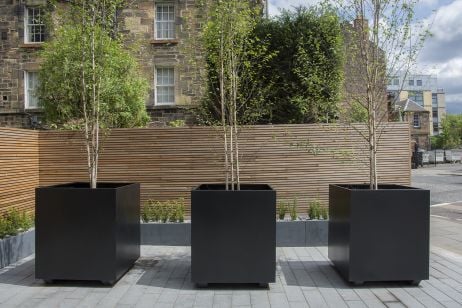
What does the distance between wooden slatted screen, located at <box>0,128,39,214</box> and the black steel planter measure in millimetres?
5283

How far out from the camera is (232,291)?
16.8ft

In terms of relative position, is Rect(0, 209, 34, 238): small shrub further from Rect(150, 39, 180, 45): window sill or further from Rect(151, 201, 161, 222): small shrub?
→ Rect(150, 39, 180, 45): window sill

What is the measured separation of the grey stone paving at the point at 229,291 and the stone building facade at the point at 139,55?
1367cm

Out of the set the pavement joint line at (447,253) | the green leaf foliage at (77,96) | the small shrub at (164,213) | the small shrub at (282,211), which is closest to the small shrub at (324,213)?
the small shrub at (282,211)

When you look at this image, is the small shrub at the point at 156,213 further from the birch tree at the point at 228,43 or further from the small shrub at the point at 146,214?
the birch tree at the point at 228,43

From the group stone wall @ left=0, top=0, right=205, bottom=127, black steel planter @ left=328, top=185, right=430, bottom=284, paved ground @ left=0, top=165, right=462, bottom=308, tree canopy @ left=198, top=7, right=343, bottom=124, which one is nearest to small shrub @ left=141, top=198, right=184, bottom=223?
paved ground @ left=0, top=165, right=462, bottom=308

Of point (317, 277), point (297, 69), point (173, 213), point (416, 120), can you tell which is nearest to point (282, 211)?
point (173, 213)

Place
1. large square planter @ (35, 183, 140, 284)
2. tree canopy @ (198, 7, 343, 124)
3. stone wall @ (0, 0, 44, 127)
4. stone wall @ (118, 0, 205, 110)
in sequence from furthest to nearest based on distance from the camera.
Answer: stone wall @ (0, 0, 44, 127) < stone wall @ (118, 0, 205, 110) < tree canopy @ (198, 7, 343, 124) < large square planter @ (35, 183, 140, 284)

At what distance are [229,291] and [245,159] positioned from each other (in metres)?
3.70

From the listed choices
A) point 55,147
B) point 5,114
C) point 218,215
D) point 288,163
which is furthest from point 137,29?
point 218,215

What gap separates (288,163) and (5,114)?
15.8 meters

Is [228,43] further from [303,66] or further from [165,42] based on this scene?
[165,42]

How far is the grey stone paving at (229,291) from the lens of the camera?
15.3ft

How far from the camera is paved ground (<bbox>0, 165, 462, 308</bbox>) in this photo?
468 cm
